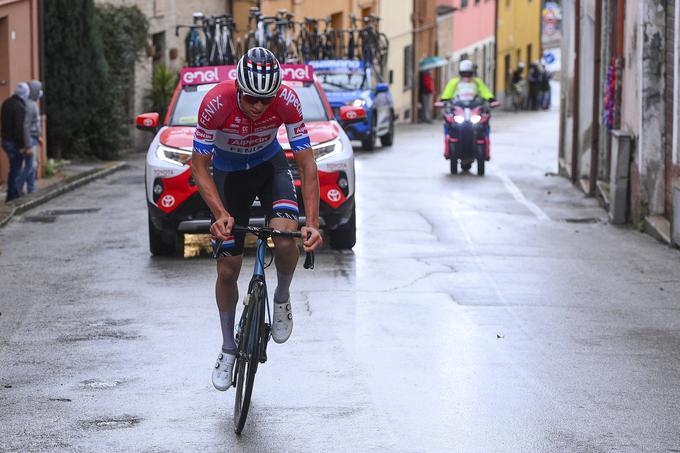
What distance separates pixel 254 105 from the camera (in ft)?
23.7

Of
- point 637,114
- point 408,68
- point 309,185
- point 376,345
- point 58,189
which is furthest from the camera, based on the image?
point 408,68

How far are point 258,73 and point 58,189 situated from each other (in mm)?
14924

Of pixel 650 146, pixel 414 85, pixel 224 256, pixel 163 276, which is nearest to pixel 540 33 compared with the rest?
pixel 414 85

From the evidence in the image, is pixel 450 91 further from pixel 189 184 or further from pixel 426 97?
pixel 426 97

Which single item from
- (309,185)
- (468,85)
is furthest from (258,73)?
(468,85)

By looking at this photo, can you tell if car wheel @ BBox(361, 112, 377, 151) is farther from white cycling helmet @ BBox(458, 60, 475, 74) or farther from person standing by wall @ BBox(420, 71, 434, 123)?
person standing by wall @ BBox(420, 71, 434, 123)

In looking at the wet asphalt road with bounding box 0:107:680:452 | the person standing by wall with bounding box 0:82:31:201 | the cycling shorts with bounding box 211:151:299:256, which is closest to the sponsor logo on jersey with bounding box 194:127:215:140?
the cycling shorts with bounding box 211:151:299:256

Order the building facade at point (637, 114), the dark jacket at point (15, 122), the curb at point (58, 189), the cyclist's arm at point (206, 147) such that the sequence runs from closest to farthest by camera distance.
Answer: the cyclist's arm at point (206, 147) → the building facade at point (637, 114) → the curb at point (58, 189) → the dark jacket at point (15, 122)

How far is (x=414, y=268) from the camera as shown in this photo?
12.9 metres

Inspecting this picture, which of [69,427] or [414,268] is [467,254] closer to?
[414,268]

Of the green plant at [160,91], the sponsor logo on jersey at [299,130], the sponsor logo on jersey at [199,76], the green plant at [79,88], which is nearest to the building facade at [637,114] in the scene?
the sponsor logo on jersey at [199,76]

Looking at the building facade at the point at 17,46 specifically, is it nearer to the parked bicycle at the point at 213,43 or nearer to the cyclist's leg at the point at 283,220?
the parked bicycle at the point at 213,43

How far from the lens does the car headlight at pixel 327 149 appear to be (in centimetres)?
1376

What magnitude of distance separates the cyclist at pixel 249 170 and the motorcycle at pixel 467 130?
1650 cm
